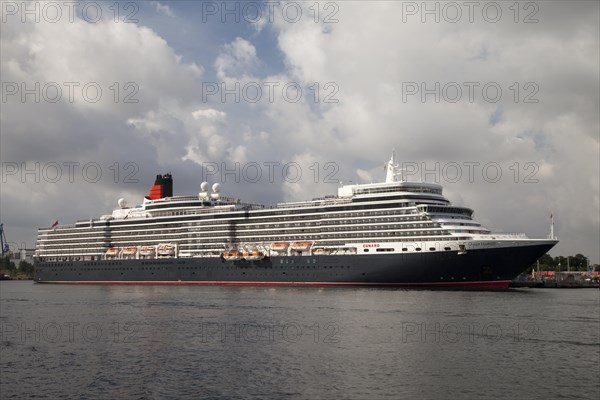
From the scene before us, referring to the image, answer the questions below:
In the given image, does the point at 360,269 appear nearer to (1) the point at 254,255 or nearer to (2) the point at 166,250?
(1) the point at 254,255

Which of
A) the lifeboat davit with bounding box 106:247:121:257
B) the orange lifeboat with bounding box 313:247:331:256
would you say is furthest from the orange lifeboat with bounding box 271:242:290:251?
the lifeboat davit with bounding box 106:247:121:257

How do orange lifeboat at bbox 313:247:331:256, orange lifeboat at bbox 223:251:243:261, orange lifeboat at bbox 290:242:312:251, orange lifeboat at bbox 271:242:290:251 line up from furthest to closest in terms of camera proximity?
orange lifeboat at bbox 223:251:243:261 < orange lifeboat at bbox 271:242:290:251 < orange lifeboat at bbox 290:242:312:251 < orange lifeboat at bbox 313:247:331:256

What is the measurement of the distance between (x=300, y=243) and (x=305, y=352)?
182 ft

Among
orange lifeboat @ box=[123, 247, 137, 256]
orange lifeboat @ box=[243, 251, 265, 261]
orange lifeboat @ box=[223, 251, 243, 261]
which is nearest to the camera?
orange lifeboat @ box=[243, 251, 265, 261]

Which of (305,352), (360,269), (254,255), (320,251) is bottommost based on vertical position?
(305,352)

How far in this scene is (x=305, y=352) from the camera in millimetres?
35062

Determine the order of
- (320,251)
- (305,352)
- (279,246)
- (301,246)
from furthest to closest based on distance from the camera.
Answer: (279,246)
(301,246)
(320,251)
(305,352)

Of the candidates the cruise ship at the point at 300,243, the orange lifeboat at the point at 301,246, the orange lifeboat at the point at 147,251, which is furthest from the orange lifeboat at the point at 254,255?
the orange lifeboat at the point at 147,251

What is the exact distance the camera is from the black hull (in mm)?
75875

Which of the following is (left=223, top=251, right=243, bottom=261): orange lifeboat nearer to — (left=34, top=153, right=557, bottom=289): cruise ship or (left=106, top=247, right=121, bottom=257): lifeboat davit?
(left=34, top=153, right=557, bottom=289): cruise ship

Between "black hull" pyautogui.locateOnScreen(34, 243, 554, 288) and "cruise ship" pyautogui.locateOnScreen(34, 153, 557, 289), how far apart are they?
0.14 m

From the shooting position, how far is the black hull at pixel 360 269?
75875mm

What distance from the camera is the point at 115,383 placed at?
28375mm

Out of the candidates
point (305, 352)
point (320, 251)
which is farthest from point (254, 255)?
point (305, 352)
